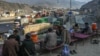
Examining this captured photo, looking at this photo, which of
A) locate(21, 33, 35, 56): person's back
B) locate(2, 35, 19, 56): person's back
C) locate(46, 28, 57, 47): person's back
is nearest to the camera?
locate(2, 35, 19, 56): person's back

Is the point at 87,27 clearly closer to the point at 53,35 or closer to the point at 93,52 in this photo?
the point at 93,52

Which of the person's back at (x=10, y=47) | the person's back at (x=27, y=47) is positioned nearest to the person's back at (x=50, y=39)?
the person's back at (x=27, y=47)

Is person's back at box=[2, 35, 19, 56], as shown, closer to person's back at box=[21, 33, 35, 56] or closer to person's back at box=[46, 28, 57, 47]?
person's back at box=[21, 33, 35, 56]

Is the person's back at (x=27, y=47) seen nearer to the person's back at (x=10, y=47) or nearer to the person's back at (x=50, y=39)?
the person's back at (x=10, y=47)

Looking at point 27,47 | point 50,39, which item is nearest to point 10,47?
point 27,47

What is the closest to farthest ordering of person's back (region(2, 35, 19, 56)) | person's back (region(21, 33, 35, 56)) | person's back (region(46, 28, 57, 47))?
person's back (region(2, 35, 19, 56)) < person's back (region(21, 33, 35, 56)) < person's back (region(46, 28, 57, 47))

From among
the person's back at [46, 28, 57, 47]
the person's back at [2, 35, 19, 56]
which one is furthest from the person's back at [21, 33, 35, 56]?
the person's back at [46, 28, 57, 47]

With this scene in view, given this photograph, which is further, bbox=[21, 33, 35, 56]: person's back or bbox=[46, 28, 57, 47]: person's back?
bbox=[46, 28, 57, 47]: person's back

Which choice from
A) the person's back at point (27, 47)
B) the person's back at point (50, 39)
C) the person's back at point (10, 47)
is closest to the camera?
the person's back at point (10, 47)

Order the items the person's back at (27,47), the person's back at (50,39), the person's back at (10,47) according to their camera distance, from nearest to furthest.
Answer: the person's back at (10,47) → the person's back at (27,47) → the person's back at (50,39)

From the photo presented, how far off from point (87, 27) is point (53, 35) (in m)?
3.81

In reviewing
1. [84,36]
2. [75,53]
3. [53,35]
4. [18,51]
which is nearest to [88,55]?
[75,53]

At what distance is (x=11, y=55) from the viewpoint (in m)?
7.15

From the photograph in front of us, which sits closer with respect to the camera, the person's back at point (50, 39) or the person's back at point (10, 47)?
the person's back at point (10, 47)
